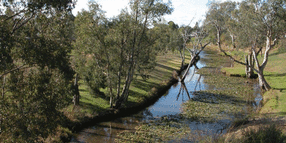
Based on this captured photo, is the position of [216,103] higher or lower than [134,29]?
lower

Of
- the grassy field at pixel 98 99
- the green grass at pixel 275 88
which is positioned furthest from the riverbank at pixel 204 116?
the grassy field at pixel 98 99

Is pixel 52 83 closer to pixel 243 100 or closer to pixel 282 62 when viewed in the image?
pixel 243 100

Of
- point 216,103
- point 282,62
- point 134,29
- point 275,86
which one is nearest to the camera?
point 134,29

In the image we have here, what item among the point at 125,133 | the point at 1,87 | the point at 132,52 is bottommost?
the point at 125,133

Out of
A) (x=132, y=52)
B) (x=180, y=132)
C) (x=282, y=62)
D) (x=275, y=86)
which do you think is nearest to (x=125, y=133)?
(x=180, y=132)

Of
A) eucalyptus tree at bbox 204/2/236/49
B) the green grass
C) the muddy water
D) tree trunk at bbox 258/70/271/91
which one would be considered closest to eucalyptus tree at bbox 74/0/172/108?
the muddy water

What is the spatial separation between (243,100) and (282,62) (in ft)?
89.4

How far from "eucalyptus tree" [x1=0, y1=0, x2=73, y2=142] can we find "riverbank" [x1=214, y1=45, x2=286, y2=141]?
9523 mm

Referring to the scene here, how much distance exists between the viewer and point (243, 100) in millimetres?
29172

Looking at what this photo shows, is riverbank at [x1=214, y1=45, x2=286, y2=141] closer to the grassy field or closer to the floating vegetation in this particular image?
the floating vegetation

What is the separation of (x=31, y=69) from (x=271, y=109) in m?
22.7

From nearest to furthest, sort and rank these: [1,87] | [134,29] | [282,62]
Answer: [1,87] < [134,29] < [282,62]

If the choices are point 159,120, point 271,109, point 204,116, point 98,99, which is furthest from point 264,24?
point 98,99

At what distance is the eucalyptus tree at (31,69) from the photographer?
986 centimetres
